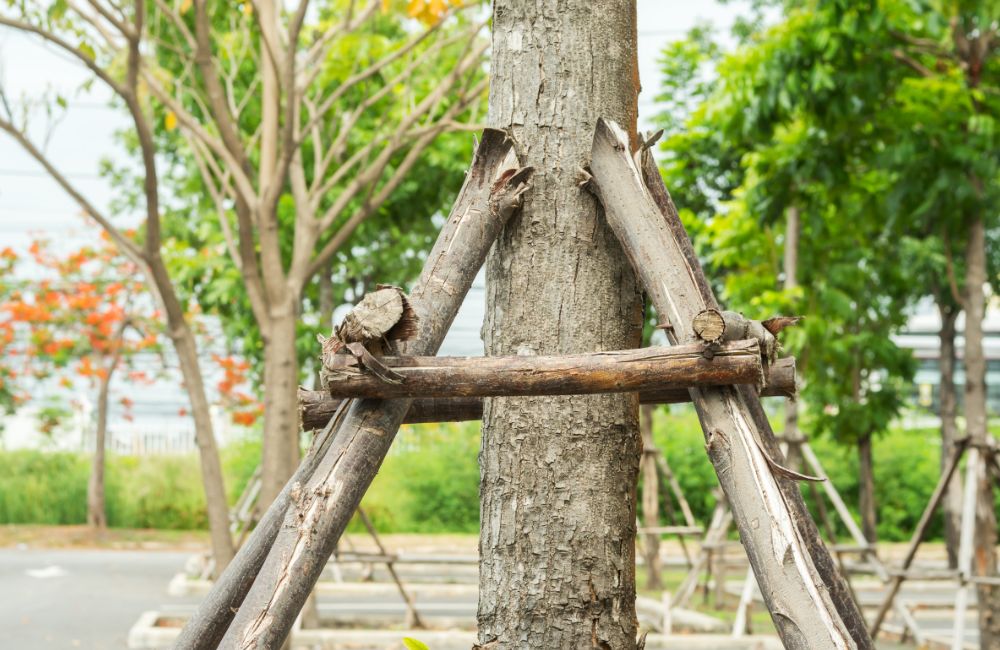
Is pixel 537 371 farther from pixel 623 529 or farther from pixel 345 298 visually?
pixel 345 298

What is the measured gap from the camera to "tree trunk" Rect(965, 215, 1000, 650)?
7.30 metres

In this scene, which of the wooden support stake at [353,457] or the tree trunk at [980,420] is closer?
the wooden support stake at [353,457]

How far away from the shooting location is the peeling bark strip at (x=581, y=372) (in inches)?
94.4

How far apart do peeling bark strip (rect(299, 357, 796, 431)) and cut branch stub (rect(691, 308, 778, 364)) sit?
0.29ft

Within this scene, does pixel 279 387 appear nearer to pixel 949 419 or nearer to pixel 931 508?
pixel 931 508

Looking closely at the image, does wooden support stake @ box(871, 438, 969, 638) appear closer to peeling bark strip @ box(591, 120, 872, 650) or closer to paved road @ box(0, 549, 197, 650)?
peeling bark strip @ box(591, 120, 872, 650)

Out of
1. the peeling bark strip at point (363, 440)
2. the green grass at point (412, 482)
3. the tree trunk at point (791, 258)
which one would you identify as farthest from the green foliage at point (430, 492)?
the peeling bark strip at point (363, 440)

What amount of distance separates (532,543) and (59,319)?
15.3 m

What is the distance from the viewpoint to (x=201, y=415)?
640cm

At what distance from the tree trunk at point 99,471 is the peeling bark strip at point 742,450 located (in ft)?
48.9

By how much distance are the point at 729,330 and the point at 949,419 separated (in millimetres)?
12466

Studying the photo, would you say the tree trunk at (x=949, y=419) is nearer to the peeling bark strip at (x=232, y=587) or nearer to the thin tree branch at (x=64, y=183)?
the thin tree branch at (x=64, y=183)

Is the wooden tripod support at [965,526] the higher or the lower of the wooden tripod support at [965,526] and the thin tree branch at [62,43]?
the lower

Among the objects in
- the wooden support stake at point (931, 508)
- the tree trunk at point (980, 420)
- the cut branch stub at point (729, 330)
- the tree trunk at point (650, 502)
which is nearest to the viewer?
the cut branch stub at point (729, 330)
